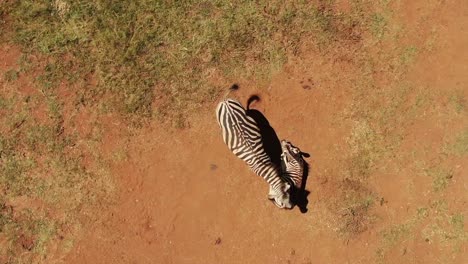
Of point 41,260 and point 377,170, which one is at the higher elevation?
point 377,170

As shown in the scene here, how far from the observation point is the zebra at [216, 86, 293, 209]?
11461mm

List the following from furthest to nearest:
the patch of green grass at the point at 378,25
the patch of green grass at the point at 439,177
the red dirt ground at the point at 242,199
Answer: the patch of green grass at the point at 378,25 → the patch of green grass at the point at 439,177 → the red dirt ground at the point at 242,199

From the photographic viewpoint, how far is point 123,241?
11.9 m

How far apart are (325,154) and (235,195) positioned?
2405 millimetres

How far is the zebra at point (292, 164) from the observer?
1197cm

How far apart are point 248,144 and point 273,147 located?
1.22 m

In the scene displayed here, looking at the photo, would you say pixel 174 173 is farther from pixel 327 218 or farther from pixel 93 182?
pixel 327 218

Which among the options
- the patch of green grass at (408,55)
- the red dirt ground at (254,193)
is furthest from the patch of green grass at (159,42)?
the patch of green grass at (408,55)

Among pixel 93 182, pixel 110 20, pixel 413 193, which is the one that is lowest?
pixel 93 182

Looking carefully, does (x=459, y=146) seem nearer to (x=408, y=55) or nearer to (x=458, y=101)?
(x=458, y=101)

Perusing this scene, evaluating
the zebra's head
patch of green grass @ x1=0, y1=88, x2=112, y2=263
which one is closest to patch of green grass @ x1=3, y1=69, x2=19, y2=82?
patch of green grass @ x1=0, y1=88, x2=112, y2=263

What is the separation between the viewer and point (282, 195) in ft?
37.7

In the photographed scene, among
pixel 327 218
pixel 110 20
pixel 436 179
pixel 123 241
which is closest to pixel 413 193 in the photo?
pixel 436 179

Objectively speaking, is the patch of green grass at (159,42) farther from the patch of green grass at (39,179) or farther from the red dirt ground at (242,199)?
the patch of green grass at (39,179)
